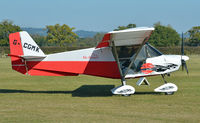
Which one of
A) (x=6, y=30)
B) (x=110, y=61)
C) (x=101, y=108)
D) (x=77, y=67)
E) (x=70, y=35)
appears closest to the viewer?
(x=101, y=108)

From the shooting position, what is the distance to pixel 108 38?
9.80m

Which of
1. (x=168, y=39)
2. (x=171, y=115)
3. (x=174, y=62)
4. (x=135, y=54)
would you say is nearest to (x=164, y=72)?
(x=174, y=62)

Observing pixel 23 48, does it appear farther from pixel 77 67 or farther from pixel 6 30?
pixel 6 30

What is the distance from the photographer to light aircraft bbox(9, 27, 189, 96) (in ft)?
35.0

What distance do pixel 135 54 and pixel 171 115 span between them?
354 centimetres

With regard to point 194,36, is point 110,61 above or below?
above

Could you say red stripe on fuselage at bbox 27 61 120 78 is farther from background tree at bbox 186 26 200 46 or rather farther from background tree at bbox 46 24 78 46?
background tree at bbox 186 26 200 46

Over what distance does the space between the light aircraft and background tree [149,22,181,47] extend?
3336 inches

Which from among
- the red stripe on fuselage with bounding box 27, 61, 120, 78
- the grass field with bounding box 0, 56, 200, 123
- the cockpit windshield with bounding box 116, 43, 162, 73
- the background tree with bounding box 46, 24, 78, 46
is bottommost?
the background tree with bounding box 46, 24, 78, 46

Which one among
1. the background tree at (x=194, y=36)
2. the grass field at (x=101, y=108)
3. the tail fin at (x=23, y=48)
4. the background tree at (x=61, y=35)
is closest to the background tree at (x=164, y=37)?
the background tree at (x=194, y=36)

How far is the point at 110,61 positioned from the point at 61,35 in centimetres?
9260

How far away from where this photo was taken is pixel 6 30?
93.8 metres

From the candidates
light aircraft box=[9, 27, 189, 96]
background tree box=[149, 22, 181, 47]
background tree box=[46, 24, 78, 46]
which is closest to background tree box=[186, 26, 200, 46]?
background tree box=[149, 22, 181, 47]

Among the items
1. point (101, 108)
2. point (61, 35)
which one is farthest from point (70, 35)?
point (101, 108)
